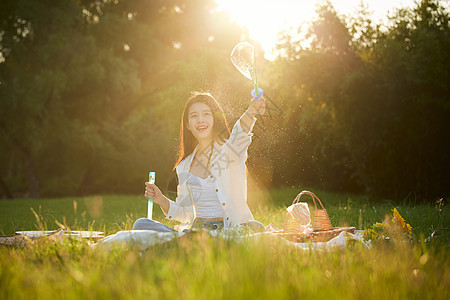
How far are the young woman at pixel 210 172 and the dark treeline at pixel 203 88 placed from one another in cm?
88


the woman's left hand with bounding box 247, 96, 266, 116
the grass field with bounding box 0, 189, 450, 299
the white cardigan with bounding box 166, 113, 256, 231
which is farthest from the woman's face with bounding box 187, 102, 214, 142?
the grass field with bounding box 0, 189, 450, 299

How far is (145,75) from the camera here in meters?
21.1

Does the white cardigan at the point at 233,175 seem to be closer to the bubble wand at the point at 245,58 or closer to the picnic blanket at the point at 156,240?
the bubble wand at the point at 245,58

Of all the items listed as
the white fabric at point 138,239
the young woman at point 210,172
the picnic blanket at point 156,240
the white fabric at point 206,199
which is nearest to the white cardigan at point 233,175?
the young woman at point 210,172

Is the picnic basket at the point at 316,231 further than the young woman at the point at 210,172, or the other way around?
the young woman at the point at 210,172

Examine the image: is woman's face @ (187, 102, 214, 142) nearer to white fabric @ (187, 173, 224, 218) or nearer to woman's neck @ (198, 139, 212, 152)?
woman's neck @ (198, 139, 212, 152)

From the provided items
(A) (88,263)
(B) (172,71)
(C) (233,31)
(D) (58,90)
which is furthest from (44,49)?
(A) (88,263)

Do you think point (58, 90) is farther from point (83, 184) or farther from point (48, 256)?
point (48, 256)

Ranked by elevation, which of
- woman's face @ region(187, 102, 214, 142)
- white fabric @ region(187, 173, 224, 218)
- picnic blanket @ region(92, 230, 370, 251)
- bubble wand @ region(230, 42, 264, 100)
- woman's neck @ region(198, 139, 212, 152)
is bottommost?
picnic blanket @ region(92, 230, 370, 251)

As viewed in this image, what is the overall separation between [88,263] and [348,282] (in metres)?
1.39

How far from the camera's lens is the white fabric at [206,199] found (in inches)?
165

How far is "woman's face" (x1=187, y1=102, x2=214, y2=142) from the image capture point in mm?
4379

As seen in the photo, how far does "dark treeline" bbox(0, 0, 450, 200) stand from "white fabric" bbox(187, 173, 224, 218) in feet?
3.98

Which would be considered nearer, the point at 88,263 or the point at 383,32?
the point at 88,263
